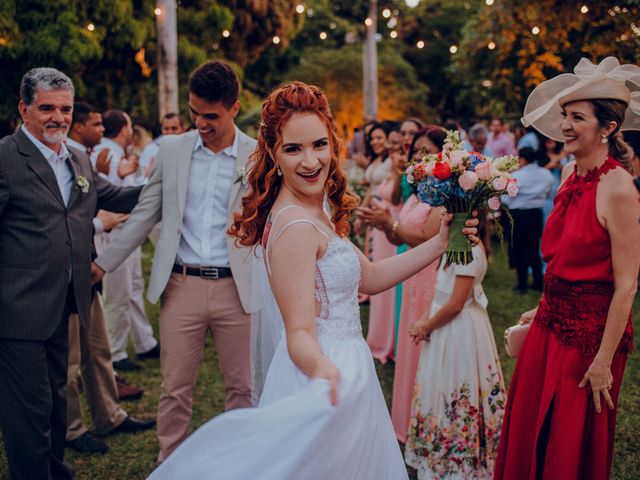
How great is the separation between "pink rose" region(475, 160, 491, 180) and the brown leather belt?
1.79 m

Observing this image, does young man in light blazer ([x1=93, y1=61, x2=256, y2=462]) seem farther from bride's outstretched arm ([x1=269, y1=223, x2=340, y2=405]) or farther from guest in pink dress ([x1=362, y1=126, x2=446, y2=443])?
bride's outstretched arm ([x1=269, y1=223, x2=340, y2=405])

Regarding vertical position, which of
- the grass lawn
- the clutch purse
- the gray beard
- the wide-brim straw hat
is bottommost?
the grass lawn

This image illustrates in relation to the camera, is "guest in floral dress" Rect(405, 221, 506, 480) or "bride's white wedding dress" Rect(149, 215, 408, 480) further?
"guest in floral dress" Rect(405, 221, 506, 480)

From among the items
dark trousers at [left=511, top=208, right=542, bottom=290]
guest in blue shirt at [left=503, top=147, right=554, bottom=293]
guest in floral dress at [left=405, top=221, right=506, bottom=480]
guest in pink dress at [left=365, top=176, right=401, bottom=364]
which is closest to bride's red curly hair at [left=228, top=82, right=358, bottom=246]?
guest in floral dress at [left=405, top=221, right=506, bottom=480]

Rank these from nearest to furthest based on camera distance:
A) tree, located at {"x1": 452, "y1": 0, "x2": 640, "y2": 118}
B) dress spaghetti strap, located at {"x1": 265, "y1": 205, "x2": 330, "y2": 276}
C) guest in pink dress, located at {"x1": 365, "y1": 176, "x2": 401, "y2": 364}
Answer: dress spaghetti strap, located at {"x1": 265, "y1": 205, "x2": 330, "y2": 276} < guest in pink dress, located at {"x1": 365, "y1": 176, "x2": 401, "y2": 364} < tree, located at {"x1": 452, "y1": 0, "x2": 640, "y2": 118}

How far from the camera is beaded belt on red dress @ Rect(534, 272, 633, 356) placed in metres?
2.92

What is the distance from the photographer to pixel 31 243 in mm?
3480

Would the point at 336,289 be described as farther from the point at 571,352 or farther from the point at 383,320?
the point at 383,320

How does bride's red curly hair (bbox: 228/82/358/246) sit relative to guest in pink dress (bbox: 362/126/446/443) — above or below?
above

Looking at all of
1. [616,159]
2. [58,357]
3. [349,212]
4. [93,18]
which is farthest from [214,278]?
[93,18]

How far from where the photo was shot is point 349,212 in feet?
9.87

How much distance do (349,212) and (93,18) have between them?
444 inches

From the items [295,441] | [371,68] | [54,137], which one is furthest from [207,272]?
[371,68]

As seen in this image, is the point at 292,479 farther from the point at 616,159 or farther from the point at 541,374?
the point at 616,159
